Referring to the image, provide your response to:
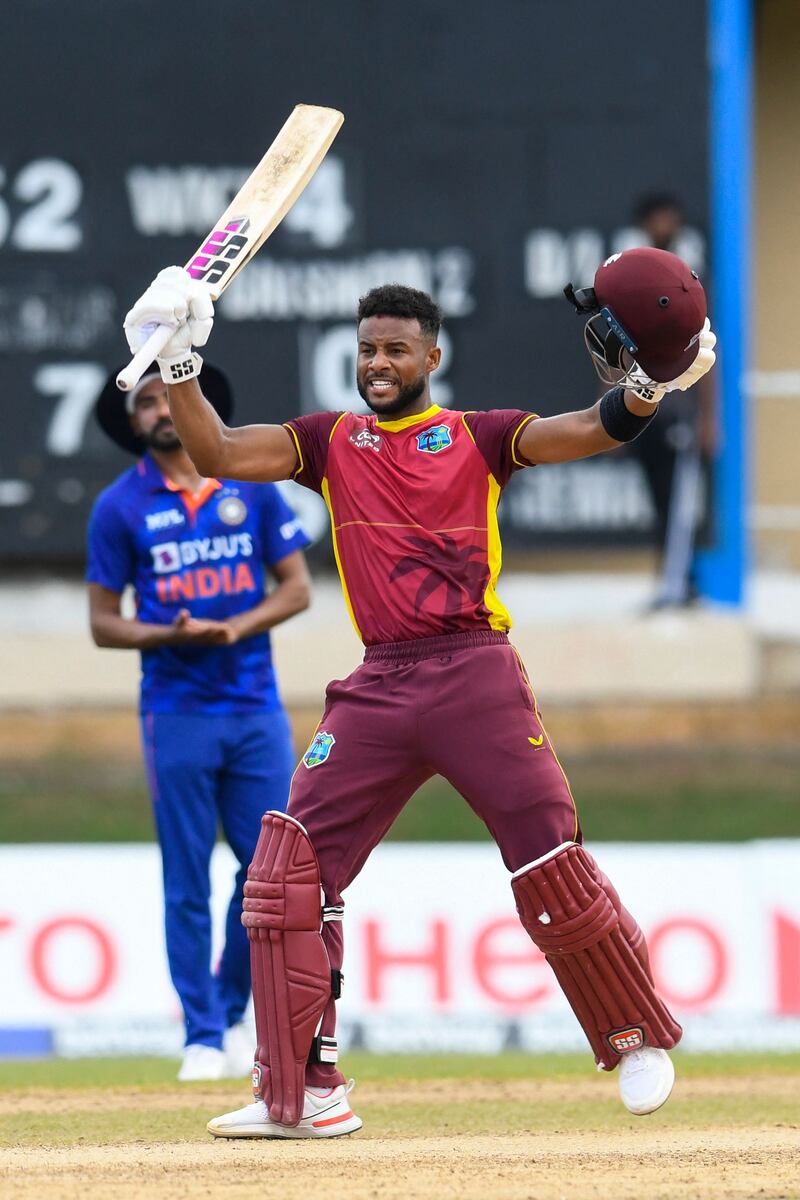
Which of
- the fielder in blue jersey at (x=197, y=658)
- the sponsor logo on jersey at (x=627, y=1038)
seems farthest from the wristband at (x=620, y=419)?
the fielder in blue jersey at (x=197, y=658)

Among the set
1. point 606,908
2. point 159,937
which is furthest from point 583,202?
point 606,908

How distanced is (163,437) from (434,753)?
2006 millimetres

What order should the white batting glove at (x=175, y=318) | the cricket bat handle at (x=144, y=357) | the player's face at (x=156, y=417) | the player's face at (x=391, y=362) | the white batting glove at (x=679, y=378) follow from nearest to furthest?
the cricket bat handle at (x=144, y=357) < the white batting glove at (x=175, y=318) < the white batting glove at (x=679, y=378) < the player's face at (x=391, y=362) < the player's face at (x=156, y=417)

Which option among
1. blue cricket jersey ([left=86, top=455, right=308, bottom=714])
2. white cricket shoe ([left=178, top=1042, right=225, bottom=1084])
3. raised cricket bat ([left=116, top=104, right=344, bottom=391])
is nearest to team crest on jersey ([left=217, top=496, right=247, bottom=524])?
blue cricket jersey ([left=86, top=455, right=308, bottom=714])

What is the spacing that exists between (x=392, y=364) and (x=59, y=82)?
6006 mm

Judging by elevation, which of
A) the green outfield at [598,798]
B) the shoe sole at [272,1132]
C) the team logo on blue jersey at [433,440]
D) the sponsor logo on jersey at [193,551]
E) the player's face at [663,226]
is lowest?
the green outfield at [598,798]

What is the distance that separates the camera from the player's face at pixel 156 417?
20.2ft

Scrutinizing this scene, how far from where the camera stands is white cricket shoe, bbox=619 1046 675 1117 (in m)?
4.60

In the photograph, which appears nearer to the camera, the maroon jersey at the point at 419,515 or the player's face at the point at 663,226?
the maroon jersey at the point at 419,515

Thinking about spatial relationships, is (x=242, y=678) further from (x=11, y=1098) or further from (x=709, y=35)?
(x=709, y=35)

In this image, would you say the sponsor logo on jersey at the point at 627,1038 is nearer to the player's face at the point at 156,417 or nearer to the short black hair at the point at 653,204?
the player's face at the point at 156,417

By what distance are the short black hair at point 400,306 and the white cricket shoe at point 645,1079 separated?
182 cm

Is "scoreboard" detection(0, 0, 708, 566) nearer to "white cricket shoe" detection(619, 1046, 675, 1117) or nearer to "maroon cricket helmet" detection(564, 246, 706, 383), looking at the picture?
"maroon cricket helmet" detection(564, 246, 706, 383)

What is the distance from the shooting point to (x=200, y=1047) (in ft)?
20.2
